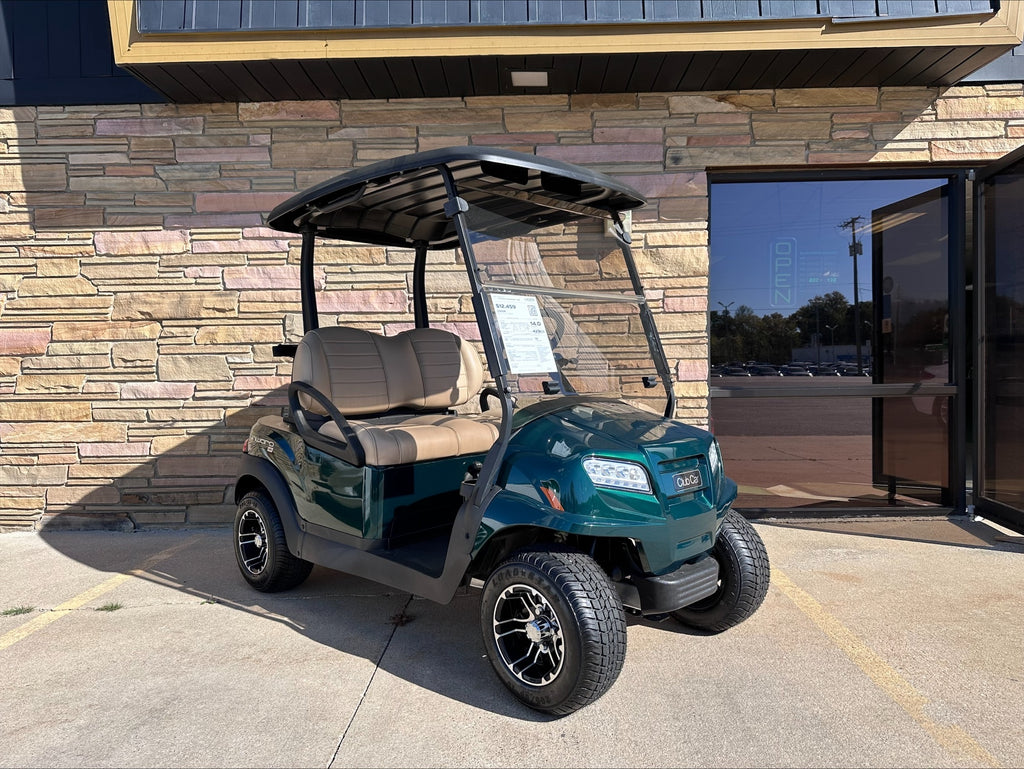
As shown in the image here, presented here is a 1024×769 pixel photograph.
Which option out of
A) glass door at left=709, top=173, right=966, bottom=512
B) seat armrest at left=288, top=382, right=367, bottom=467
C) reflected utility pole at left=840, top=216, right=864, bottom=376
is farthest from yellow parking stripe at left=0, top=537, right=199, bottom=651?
reflected utility pole at left=840, top=216, right=864, bottom=376

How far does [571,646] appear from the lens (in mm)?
2301

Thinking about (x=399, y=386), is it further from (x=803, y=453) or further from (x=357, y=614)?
(x=803, y=453)

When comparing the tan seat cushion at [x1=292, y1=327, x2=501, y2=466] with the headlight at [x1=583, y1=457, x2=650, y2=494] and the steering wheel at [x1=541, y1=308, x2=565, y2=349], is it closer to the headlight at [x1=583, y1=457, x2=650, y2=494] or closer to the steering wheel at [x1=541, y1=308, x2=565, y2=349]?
the steering wheel at [x1=541, y1=308, x2=565, y2=349]

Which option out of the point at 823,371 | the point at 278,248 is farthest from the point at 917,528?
the point at 278,248

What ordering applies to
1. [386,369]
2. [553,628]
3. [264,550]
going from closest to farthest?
[553,628] < [264,550] < [386,369]

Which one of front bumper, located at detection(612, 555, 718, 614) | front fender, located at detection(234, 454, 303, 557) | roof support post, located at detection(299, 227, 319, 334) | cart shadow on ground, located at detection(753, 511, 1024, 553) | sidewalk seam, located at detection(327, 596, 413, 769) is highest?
roof support post, located at detection(299, 227, 319, 334)

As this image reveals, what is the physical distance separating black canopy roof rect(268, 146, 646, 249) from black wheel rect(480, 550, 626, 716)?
141 cm

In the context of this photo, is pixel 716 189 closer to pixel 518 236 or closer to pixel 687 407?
pixel 687 407

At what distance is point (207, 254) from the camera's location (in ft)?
16.8

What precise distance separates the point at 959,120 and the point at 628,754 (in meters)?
4.86

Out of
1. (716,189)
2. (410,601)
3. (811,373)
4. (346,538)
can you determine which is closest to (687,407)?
(811,373)

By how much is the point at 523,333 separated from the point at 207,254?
3301 millimetres

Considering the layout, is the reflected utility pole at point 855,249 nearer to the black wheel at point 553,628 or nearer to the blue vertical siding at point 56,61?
the black wheel at point 553,628

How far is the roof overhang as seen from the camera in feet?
14.1
